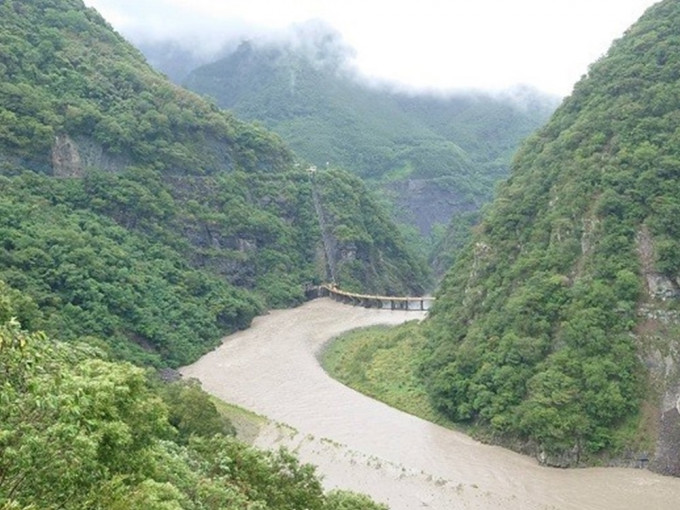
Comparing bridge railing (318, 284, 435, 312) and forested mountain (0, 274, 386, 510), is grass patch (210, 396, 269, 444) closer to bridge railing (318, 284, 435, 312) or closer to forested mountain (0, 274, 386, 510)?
forested mountain (0, 274, 386, 510)

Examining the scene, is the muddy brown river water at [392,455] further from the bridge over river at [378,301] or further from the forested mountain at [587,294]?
the bridge over river at [378,301]

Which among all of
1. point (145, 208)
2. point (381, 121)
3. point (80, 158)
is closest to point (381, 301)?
point (145, 208)

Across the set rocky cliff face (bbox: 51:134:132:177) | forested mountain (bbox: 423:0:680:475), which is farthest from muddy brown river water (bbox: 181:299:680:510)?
rocky cliff face (bbox: 51:134:132:177)

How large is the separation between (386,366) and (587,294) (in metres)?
12.2

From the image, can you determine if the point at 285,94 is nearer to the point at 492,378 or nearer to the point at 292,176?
the point at 292,176

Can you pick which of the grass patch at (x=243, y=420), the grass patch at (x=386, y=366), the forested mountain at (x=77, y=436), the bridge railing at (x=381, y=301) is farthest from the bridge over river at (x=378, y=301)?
the forested mountain at (x=77, y=436)

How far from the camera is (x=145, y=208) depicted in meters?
51.3

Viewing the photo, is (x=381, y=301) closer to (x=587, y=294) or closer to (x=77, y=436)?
(x=587, y=294)

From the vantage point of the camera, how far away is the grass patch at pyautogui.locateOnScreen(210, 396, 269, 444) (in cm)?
3003

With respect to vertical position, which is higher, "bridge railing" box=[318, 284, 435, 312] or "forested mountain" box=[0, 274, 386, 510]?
"forested mountain" box=[0, 274, 386, 510]

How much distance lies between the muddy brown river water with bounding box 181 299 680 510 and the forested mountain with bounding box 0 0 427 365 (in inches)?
224

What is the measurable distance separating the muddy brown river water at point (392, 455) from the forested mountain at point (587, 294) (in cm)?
121

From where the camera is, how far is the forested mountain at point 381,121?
Answer: 103062 millimetres

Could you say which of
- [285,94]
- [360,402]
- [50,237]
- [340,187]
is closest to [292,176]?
[340,187]
